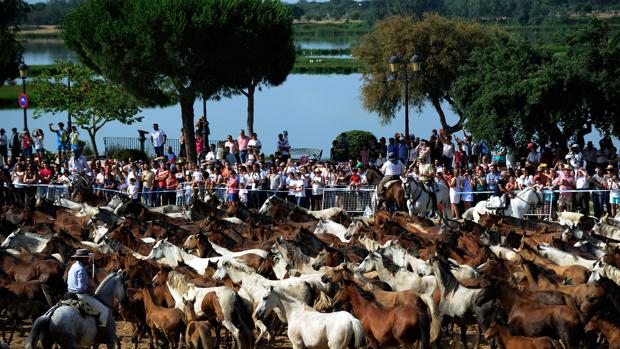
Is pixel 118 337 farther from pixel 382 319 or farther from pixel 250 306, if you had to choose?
pixel 382 319

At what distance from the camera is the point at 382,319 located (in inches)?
535

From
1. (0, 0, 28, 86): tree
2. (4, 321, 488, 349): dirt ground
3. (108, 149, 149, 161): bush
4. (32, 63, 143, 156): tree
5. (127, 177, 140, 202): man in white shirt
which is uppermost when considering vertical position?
(0, 0, 28, 86): tree

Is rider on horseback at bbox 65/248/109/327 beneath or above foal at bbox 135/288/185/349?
above

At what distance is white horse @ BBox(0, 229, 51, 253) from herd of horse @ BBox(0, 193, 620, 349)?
24mm

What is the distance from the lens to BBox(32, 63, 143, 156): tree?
39.3 meters

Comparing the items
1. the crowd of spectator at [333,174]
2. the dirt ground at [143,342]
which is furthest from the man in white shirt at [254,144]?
the dirt ground at [143,342]

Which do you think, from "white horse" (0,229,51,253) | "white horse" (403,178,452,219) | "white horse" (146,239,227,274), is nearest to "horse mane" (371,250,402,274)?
"white horse" (146,239,227,274)

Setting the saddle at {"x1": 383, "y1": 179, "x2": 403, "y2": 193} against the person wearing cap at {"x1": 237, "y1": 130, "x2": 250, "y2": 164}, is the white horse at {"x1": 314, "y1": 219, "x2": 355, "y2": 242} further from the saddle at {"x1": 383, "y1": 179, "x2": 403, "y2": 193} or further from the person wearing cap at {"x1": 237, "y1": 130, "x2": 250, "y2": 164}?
the person wearing cap at {"x1": 237, "y1": 130, "x2": 250, "y2": 164}

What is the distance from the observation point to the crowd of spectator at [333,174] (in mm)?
24578

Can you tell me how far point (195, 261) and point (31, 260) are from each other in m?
2.65

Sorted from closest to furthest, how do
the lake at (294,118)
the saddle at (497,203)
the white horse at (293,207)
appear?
1. the white horse at (293,207)
2. the saddle at (497,203)
3. the lake at (294,118)

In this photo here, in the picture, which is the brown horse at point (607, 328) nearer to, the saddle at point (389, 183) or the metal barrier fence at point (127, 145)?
the saddle at point (389, 183)

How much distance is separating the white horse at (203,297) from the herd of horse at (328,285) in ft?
0.05

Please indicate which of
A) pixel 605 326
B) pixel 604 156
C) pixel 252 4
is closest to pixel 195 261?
pixel 605 326
